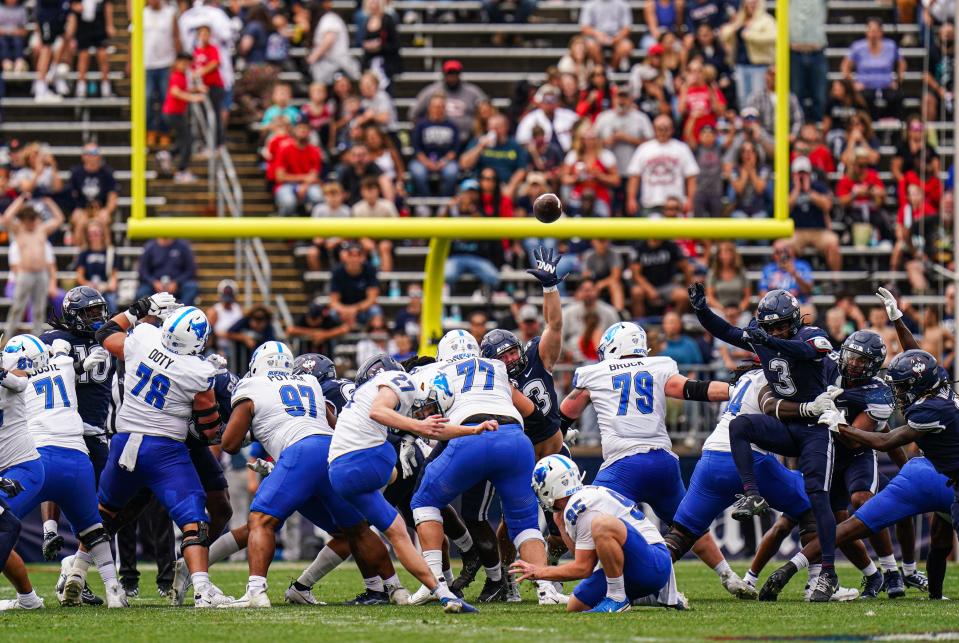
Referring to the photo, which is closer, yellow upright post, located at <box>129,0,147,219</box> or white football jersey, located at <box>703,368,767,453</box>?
white football jersey, located at <box>703,368,767,453</box>

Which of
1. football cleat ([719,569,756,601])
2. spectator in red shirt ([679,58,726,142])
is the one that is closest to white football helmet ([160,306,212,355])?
football cleat ([719,569,756,601])

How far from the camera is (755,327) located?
1078 centimetres

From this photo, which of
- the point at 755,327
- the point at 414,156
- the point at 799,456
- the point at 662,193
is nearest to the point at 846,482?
the point at 799,456

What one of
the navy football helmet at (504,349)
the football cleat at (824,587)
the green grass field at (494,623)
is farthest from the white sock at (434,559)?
the football cleat at (824,587)

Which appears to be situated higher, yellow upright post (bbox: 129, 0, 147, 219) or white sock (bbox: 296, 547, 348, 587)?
yellow upright post (bbox: 129, 0, 147, 219)

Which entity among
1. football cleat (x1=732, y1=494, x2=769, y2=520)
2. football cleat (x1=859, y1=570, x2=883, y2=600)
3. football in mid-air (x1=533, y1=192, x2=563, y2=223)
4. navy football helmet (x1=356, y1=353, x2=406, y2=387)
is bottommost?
football cleat (x1=859, y1=570, x2=883, y2=600)

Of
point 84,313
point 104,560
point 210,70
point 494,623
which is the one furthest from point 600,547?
point 210,70

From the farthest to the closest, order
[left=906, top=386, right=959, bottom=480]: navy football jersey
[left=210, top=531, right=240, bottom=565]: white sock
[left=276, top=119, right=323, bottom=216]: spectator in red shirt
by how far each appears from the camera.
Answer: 1. [left=276, top=119, right=323, bottom=216]: spectator in red shirt
2. [left=210, top=531, right=240, bottom=565]: white sock
3. [left=906, top=386, right=959, bottom=480]: navy football jersey

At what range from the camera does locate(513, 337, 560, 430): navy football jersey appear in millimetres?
11273

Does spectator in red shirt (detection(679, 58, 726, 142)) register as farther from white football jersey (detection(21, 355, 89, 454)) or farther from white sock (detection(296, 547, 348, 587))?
white football jersey (detection(21, 355, 89, 454))

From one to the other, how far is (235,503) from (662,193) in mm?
5277

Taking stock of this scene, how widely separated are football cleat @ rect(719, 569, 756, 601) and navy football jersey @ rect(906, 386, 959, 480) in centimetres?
147

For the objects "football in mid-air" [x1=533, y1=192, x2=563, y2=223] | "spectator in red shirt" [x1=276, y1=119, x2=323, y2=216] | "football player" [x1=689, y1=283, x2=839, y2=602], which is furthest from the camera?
"spectator in red shirt" [x1=276, y1=119, x2=323, y2=216]

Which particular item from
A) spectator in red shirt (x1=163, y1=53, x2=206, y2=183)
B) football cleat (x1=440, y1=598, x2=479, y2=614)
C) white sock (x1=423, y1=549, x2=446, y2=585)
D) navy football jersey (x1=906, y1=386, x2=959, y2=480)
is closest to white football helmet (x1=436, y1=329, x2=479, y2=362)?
white sock (x1=423, y1=549, x2=446, y2=585)
